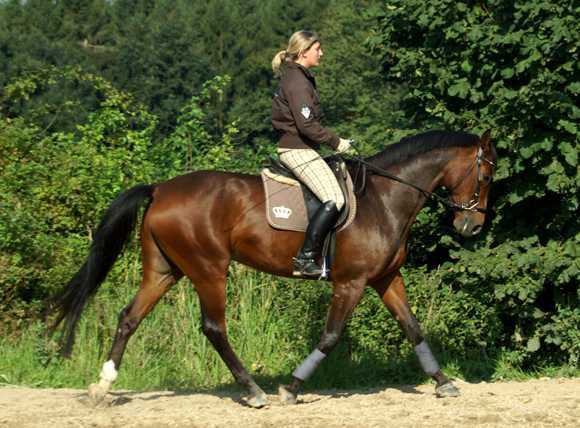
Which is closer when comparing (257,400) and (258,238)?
(257,400)

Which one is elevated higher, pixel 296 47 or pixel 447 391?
pixel 296 47

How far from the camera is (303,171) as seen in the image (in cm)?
860

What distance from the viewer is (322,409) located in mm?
8305

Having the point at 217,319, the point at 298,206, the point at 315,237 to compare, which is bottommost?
the point at 217,319

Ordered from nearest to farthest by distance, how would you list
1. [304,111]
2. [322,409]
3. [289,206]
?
[322,409]
[304,111]
[289,206]

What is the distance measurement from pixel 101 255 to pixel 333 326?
2.14 m

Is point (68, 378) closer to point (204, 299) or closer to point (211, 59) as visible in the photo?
point (204, 299)

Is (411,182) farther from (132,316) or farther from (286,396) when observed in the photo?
(132,316)

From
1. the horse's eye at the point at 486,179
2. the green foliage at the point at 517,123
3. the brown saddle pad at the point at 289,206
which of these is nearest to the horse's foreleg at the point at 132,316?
the brown saddle pad at the point at 289,206

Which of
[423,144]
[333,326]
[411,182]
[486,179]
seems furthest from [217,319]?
[486,179]

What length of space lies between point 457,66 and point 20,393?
17.5 feet

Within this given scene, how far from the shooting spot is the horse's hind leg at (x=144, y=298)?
8758 mm

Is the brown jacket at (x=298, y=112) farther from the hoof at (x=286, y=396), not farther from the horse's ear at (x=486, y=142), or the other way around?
the hoof at (x=286, y=396)

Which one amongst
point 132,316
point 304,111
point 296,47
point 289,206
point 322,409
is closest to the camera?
point 322,409
